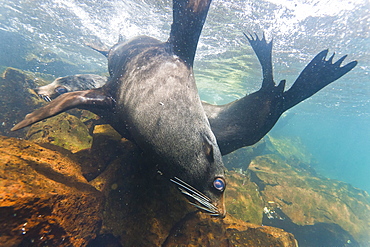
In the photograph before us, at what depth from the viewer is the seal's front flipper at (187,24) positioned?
2590 millimetres

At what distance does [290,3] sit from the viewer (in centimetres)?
778

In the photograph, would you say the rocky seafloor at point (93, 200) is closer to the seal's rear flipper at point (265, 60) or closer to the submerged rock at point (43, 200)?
the submerged rock at point (43, 200)

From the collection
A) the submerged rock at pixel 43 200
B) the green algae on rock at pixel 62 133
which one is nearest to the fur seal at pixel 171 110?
the submerged rock at pixel 43 200

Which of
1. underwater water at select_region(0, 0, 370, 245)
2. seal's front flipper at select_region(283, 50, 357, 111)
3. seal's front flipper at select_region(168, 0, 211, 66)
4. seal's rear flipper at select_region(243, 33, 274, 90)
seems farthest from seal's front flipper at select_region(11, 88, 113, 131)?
underwater water at select_region(0, 0, 370, 245)

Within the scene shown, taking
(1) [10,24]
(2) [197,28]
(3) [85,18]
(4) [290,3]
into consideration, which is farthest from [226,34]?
(1) [10,24]

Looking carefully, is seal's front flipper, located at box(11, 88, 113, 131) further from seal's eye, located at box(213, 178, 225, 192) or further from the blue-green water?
the blue-green water

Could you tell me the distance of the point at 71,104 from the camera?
2270mm

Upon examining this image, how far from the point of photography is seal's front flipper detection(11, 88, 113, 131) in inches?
83.4

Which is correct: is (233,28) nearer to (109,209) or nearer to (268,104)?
(268,104)

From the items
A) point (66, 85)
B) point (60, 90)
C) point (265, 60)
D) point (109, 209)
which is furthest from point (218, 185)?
point (66, 85)

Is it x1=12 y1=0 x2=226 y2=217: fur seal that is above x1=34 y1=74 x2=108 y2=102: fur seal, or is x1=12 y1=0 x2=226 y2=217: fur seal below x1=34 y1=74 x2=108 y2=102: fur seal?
above

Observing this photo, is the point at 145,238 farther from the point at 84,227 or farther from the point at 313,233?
the point at 313,233

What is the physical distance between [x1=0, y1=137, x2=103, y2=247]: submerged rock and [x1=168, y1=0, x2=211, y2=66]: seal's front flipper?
2535 mm

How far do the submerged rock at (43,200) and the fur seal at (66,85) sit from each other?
1192 mm
